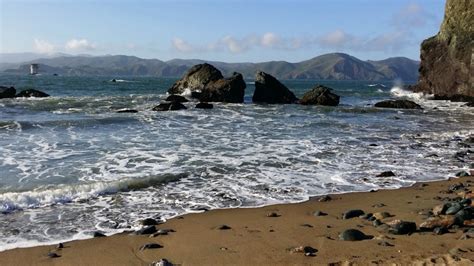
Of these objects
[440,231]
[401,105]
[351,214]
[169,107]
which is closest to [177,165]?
[351,214]

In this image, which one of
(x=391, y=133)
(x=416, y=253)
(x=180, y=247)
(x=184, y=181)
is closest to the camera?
(x=416, y=253)

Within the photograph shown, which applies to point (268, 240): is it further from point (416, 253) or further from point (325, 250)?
point (416, 253)

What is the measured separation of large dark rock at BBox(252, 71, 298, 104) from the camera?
4019 cm

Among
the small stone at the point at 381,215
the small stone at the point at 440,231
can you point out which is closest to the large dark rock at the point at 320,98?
the small stone at the point at 381,215

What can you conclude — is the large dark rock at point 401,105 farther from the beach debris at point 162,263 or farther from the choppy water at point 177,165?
the beach debris at point 162,263

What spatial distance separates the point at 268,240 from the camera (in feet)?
22.3

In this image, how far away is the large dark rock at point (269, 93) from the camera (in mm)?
40188

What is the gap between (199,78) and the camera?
4166 cm

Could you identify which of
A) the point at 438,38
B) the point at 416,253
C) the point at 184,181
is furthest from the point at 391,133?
the point at 438,38

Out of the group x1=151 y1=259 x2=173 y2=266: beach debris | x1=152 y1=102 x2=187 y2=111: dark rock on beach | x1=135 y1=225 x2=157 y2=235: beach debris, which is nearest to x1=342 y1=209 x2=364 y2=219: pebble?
x1=135 y1=225 x2=157 y2=235: beach debris

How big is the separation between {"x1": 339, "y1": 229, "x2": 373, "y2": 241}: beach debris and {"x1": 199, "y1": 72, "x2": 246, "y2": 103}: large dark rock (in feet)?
104

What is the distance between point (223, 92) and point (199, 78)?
171 inches

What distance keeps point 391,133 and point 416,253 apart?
15.5 m

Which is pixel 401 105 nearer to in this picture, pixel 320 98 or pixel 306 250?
pixel 320 98
